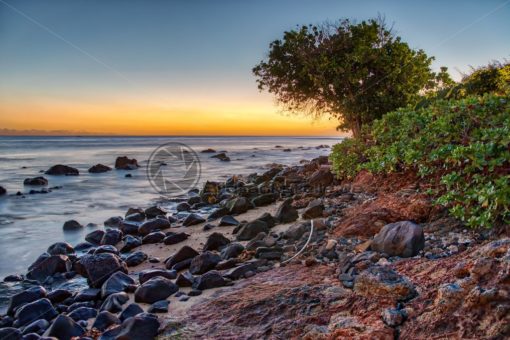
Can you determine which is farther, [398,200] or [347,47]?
[347,47]

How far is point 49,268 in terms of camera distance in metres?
5.70

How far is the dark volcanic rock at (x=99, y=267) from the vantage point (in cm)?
510

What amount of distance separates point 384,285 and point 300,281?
941 millimetres

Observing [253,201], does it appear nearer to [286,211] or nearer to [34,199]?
[286,211]

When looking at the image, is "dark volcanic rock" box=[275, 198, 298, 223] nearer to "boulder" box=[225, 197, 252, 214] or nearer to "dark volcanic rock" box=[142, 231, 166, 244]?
"boulder" box=[225, 197, 252, 214]

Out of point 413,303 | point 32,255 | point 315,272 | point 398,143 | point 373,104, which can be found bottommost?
point 32,255

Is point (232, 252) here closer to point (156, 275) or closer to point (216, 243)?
point (216, 243)

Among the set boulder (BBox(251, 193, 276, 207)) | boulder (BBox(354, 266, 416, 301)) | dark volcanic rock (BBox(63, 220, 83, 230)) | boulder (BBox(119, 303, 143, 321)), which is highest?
boulder (BBox(354, 266, 416, 301))

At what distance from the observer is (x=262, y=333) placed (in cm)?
273

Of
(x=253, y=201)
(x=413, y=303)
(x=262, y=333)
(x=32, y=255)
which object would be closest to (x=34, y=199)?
(x=32, y=255)

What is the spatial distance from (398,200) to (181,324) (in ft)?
11.0

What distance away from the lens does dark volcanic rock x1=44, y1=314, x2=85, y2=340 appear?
138 inches

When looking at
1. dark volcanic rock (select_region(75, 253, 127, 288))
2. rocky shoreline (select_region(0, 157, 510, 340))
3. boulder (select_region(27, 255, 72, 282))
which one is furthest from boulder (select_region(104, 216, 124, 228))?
dark volcanic rock (select_region(75, 253, 127, 288))

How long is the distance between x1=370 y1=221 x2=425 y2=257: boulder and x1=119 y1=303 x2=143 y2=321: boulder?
2.65 meters
